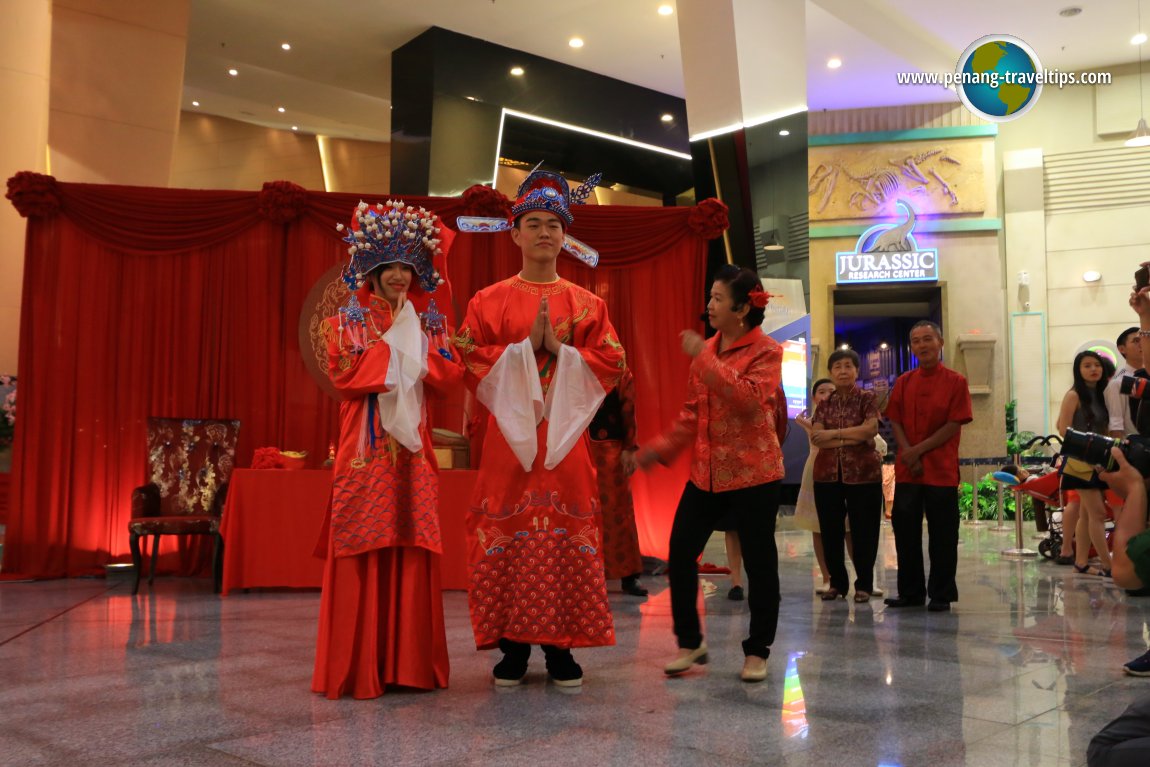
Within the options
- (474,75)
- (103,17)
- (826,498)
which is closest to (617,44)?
(474,75)

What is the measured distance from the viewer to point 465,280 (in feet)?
23.2

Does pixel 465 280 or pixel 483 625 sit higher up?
pixel 465 280

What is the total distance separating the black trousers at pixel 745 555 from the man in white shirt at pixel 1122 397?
3446mm

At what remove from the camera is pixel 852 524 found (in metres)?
5.17

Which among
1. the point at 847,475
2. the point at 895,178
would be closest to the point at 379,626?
the point at 847,475

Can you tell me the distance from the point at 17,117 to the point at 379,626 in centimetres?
765

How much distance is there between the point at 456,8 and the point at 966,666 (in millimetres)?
9005

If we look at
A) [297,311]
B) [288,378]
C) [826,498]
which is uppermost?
[297,311]

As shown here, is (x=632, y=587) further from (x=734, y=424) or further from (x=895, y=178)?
(x=895, y=178)

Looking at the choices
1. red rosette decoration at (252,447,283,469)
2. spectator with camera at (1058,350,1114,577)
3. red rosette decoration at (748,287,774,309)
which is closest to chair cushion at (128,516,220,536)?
red rosette decoration at (252,447,283,469)

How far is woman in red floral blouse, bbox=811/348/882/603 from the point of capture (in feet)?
16.8

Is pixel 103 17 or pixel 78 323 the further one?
pixel 103 17

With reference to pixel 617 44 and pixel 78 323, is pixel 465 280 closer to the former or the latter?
pixel 78 323

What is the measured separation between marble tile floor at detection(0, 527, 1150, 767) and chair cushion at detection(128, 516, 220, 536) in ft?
3.89
